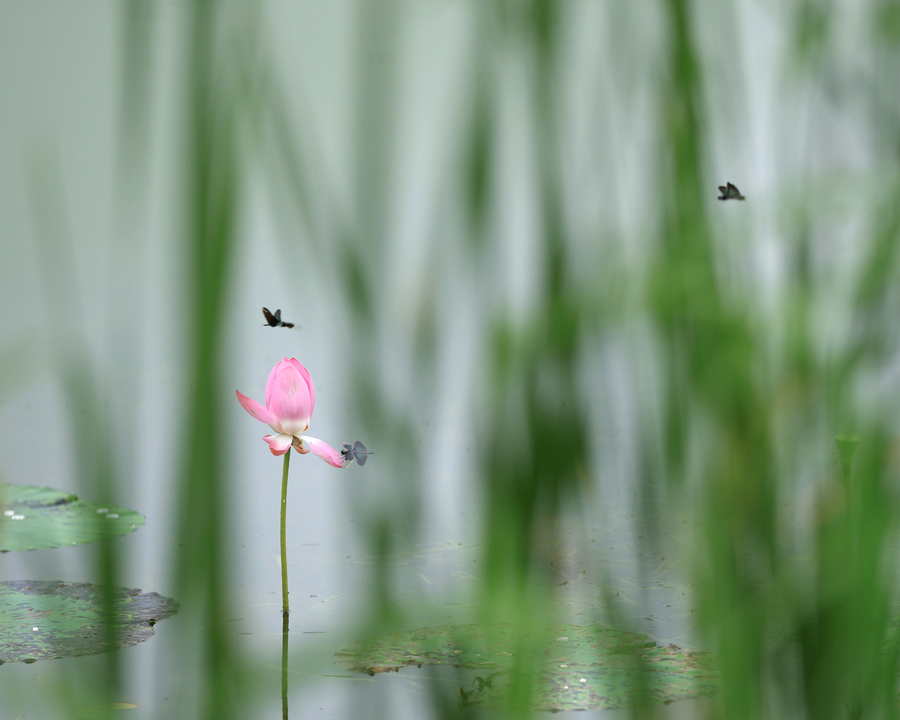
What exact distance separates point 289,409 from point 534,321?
84 centimetres

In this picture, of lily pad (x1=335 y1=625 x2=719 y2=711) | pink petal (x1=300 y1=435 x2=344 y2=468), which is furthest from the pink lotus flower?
lily pad (x1=335 y1=625 x2=719 y2=711)

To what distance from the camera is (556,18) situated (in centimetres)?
41

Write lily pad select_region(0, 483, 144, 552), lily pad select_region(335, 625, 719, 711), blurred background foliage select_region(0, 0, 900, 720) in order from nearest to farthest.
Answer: blurred background foliage select_region(0, 0, 900, 720), lily pad select_region(335, 625, 719, 711), lily pad select_region(0, 483, 144, 552)

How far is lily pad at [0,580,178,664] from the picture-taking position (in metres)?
1.11

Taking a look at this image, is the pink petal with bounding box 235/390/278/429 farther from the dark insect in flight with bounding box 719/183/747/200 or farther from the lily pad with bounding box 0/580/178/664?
the dark insect in flight with bounding box 719/183/747/200

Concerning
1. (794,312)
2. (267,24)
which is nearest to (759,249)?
(794,312)

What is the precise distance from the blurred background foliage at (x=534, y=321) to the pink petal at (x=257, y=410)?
700 mm

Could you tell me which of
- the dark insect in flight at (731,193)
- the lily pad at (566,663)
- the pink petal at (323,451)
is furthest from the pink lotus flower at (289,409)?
the dark insect in flight at (731,193)

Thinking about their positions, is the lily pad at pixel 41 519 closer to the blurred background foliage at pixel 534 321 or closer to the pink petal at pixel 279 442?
the pink petal at pixel 279 442

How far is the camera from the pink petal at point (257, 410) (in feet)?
3.99

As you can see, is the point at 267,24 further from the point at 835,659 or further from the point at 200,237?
the point at 835,659

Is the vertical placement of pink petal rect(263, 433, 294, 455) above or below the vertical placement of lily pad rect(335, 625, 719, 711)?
above

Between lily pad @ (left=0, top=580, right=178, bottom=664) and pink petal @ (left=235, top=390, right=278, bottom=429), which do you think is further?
pink petal @ (left=235, top=390, right=278, bottom=429)

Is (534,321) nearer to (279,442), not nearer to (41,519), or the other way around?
(279,442)
